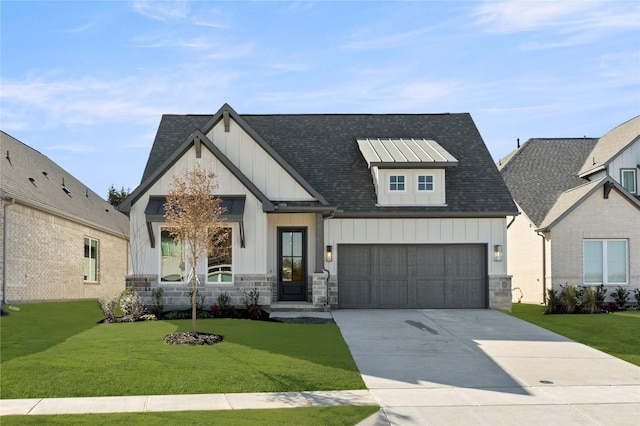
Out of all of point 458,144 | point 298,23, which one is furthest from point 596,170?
point 298,23

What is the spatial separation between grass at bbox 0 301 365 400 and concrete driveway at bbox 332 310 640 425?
88 cm

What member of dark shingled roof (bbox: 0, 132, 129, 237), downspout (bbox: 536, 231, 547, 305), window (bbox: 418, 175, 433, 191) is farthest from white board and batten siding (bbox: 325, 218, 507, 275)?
dark shingled roof (bbox: 0, 132, 129, 237)

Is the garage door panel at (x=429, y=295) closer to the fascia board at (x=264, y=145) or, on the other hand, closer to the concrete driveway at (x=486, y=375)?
the concrete driveway at (x=486, y=375)

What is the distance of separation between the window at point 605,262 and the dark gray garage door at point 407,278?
467 cm

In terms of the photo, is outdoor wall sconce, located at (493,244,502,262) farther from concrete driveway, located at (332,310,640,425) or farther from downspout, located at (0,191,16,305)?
downspout, located at (0,191,16,305)

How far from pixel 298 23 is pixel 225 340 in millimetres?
7315

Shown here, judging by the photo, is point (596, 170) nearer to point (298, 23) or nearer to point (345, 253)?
point (345, 253)

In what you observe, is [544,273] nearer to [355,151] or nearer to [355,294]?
[355,294]

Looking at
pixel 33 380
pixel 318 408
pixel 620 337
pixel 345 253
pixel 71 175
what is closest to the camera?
pixel 318 408

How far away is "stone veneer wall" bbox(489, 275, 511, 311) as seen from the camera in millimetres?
20422

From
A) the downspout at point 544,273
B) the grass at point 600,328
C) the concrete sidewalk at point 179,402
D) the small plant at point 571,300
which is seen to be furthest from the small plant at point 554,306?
the concrete sidewalk at point 179,402

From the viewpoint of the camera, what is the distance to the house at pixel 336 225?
1856 cm

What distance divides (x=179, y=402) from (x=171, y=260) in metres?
9.74

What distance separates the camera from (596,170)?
24.6 m
